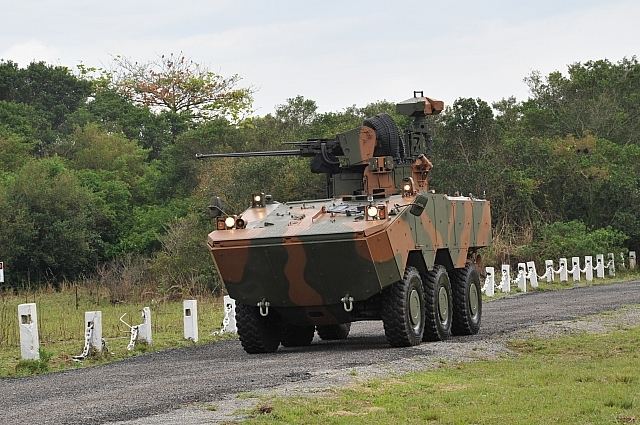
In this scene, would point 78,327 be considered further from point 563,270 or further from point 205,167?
point 205,167

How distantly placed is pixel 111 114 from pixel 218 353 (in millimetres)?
43565

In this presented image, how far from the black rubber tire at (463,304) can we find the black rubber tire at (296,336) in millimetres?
2451

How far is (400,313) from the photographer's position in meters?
17.9

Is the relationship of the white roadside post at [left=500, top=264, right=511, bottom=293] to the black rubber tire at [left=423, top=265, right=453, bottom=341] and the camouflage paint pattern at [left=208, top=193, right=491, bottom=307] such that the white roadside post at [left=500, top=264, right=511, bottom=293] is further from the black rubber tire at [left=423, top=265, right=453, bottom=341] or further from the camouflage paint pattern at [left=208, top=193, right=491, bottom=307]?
the camouflage paint pattern at [left=208, top=193, right=491, bottom=307]

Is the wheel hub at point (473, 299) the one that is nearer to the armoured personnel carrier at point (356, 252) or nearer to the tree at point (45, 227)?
the armoured personnel carrier at point (356, 252)

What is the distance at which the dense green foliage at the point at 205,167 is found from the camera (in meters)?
38.8

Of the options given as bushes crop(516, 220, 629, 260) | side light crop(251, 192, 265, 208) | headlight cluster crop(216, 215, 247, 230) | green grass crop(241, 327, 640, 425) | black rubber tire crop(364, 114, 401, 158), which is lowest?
green grass crop(241, 327, 640, 425)

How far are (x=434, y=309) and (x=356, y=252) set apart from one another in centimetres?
263

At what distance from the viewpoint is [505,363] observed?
1557cm

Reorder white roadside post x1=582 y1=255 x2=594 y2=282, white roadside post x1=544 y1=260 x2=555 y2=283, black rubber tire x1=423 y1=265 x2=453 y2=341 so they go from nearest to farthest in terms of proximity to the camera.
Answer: black rubber tire x1=423 y1=265 x2=453 y2=341
white roadside post x1=544 y1=260 x2=555 y2=283
white roadside post x1=582 y1=255 x2=594 y2=282

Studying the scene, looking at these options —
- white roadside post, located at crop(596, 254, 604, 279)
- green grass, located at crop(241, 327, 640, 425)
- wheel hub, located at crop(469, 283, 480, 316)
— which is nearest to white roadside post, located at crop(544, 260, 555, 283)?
white roadside post, located at crop(596, 254, 604, 279)

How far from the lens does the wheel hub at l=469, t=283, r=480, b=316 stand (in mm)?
21453

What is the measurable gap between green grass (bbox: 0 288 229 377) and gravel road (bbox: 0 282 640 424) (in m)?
0.63

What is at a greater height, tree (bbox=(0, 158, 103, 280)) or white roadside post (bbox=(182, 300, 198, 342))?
tree (bbox=(0, 158, 103, 280))
